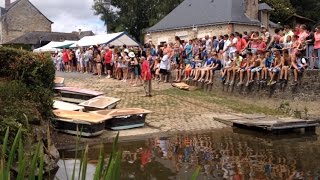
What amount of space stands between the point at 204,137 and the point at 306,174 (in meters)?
4.37

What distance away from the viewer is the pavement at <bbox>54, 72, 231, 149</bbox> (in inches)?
491

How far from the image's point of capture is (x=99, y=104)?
14461 millimetres

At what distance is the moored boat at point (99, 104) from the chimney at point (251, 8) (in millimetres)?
22778

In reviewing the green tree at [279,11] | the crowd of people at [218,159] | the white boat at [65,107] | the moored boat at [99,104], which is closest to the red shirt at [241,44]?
the moored boat at [99,104]

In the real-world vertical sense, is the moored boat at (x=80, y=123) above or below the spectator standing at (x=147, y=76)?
below

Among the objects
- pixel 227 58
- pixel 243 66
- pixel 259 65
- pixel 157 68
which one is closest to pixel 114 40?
pixel 157 68

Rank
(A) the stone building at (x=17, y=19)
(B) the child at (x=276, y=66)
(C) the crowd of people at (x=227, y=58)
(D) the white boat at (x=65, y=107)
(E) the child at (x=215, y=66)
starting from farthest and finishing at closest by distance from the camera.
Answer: (A) the stone building at (x=17, y=19) < (E) the child at (x=215, y=66) < (B) the child at (x=276, y=66) < (C) the crowd of people at (x=227, y=58) < (D) the white boat at (x=65, y=107)

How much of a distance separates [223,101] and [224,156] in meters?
8.20

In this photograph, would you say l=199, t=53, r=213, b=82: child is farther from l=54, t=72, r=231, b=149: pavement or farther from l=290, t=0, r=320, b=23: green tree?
l=290, t=0, r=320, b=23: green tree

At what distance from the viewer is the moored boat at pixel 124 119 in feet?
41.8

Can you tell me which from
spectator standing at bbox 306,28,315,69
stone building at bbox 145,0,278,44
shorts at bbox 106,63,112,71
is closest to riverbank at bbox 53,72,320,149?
shorts at bbox 106,63,112,71

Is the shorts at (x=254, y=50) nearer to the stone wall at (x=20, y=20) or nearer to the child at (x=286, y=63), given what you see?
the child at (x=286, y=63)

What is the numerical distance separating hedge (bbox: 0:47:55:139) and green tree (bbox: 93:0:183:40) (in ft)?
130

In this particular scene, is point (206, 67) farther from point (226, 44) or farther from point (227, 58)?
point (226, 44)
